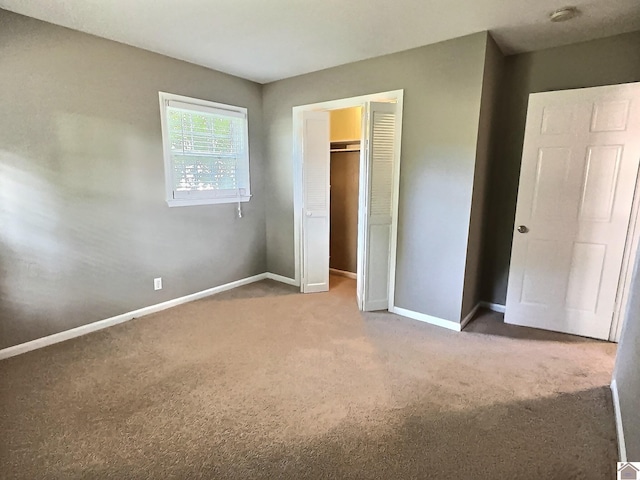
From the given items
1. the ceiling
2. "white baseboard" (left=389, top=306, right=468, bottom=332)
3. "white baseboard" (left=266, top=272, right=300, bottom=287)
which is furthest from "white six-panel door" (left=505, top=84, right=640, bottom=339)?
"white baseboard" (left=266, top=272, right=300, bottom=287)

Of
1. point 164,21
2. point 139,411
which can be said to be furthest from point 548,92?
point 139,411

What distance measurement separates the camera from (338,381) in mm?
2346

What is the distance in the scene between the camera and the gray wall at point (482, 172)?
2.92m

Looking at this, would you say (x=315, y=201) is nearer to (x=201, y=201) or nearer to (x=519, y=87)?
(x=201, y=201)

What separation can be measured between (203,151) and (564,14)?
3.29 metres

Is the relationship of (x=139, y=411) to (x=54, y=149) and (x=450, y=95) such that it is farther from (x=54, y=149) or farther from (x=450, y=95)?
(x=450, y=95)

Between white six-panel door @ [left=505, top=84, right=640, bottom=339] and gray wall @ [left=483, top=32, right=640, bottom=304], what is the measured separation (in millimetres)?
302

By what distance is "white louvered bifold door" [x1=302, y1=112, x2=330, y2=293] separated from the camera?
3.88m

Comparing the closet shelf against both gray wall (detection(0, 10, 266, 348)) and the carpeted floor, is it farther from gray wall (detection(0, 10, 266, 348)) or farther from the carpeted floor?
the carpeted floor

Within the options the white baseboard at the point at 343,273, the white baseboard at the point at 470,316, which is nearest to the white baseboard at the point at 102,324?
the white baseboard at the point at 343,273

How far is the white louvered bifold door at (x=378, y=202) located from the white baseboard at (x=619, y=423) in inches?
72.5

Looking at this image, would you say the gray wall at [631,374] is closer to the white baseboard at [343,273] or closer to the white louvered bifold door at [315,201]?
the white louvered bifold door at [315,201]

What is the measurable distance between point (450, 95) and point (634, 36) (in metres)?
1.46

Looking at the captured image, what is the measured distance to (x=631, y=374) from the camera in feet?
5.96
